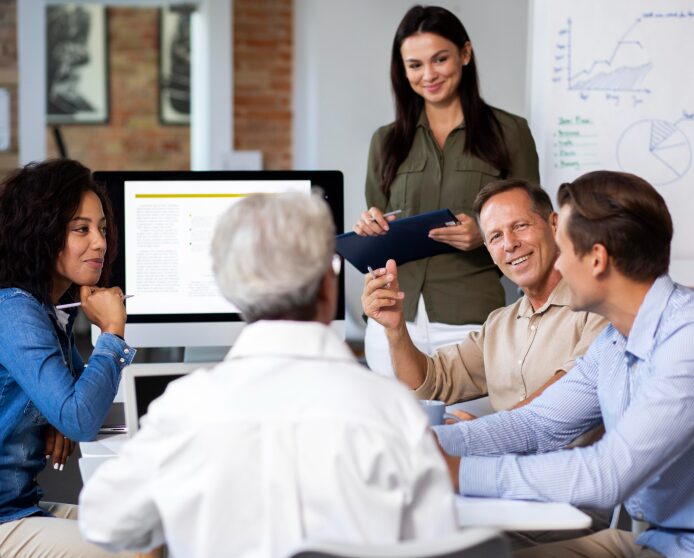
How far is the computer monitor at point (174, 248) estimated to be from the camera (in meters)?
2.74

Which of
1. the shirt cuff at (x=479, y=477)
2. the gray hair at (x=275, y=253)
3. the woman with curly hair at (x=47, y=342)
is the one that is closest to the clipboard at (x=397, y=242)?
the woman with curly hair at (x=47, y=342)

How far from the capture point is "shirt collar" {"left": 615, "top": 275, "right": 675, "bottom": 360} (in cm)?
177

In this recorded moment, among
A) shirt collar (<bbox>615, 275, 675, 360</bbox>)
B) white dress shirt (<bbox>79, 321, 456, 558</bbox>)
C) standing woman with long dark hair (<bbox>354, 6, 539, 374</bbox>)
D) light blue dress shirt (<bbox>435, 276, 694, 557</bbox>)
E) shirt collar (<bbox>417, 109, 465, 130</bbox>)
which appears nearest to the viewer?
white dress shirt (<bbox>79, 321, 456, 558</bbox>)

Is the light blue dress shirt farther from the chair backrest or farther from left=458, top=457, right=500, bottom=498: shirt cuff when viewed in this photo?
the chair backrest

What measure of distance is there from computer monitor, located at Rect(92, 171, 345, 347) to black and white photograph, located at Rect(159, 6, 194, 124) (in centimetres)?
780

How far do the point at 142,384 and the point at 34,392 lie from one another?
33cm

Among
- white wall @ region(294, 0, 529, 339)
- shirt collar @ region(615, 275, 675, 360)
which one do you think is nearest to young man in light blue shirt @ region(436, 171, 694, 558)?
shirt collar @ region(615, 275, 675, 360)

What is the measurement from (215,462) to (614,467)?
2.25 ft

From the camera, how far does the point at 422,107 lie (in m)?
3.24

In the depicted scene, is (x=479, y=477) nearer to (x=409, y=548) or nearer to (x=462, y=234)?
(x=409, y=548)

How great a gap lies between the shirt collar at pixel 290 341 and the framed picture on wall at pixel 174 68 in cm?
929

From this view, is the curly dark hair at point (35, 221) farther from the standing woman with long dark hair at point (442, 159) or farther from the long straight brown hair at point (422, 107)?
the long straight brown hair at point (422, 107)

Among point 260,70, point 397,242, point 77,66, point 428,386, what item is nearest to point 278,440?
point 428,386

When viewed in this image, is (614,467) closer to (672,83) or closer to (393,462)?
(393,462)
